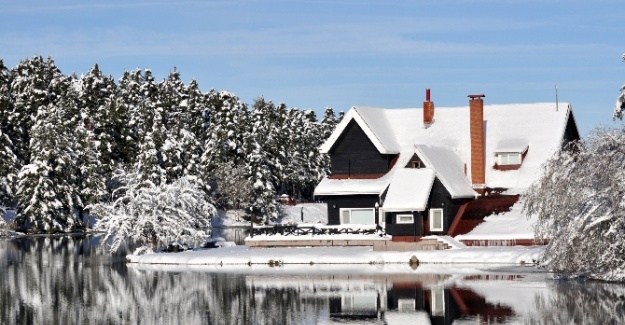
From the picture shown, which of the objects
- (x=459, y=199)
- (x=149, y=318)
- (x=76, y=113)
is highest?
(x=76, y=113)

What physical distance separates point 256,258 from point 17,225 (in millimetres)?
44838

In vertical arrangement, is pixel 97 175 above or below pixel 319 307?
above

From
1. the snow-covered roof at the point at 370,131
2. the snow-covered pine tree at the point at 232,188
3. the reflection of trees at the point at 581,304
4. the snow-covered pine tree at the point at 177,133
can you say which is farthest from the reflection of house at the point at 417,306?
the snow-covered pine tree at the point at 232,188

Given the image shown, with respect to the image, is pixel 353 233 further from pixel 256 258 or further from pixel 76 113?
pixel 76 113

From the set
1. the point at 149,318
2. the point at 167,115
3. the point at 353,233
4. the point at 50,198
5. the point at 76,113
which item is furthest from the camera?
the point at 167,115

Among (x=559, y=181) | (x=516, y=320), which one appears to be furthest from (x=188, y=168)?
(x=516, y=320)

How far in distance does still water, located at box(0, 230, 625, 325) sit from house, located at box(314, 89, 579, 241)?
31.3ft

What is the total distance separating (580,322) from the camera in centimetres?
2816

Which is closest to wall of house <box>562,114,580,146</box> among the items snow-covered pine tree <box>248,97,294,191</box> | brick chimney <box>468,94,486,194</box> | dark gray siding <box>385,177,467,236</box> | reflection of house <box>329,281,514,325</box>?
brick chimney <box>468,94,486,194</box>

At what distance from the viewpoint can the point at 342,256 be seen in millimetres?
49562

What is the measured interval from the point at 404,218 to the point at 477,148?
903cm

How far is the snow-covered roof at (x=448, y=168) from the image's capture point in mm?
55938

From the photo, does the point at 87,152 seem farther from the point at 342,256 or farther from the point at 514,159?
the point at 342,256

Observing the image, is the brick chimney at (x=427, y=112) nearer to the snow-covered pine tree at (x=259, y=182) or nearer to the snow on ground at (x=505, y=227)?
the snow on ground at (x=505, y=227)
